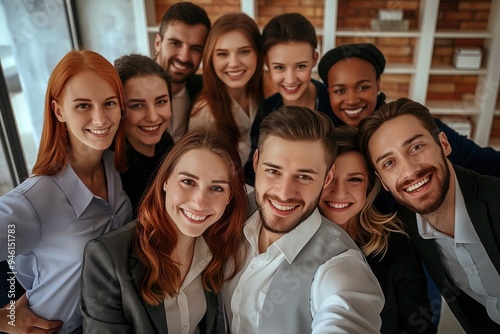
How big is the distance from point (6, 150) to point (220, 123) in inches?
62.3

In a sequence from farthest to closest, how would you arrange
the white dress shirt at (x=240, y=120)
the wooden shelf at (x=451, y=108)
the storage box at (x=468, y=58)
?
the wooden shelf at (x=451, y=108), the storage box at (x=468, y=58), the white dress shirt at (x=240, y=120)

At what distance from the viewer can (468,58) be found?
4.50 m

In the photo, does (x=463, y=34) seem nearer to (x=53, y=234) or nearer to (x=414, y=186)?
(x=414, y=186)

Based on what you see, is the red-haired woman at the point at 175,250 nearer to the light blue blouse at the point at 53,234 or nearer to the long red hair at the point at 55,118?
the light blue blouse at the point at 53,234

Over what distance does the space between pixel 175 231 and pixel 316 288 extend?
58 centimetres

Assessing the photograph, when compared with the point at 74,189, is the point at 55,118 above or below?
above

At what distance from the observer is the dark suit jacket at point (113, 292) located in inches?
62.9

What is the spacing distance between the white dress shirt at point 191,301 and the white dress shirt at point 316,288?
115mm

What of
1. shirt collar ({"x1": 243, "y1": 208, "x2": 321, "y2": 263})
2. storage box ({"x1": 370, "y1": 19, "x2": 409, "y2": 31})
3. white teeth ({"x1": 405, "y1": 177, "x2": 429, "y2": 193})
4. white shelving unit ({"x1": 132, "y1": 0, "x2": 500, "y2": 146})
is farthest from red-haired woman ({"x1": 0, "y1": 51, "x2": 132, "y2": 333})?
storage box ({"x1": 370, "y1": 19, "x2": 409, "y2": 31})

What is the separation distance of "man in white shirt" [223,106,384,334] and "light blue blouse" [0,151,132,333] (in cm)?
60

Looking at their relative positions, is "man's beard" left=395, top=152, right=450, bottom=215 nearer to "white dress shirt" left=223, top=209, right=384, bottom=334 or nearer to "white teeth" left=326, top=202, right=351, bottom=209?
"white teeth" left=326, top=202, right=351, bottom=209

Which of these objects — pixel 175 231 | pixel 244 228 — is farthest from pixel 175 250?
pixel 244 228

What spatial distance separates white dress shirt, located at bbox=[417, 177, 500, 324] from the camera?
177 cm

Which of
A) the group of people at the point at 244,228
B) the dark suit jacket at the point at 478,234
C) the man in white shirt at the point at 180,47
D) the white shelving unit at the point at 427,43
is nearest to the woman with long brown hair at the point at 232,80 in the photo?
the man in white shirt at the point at 180,47
